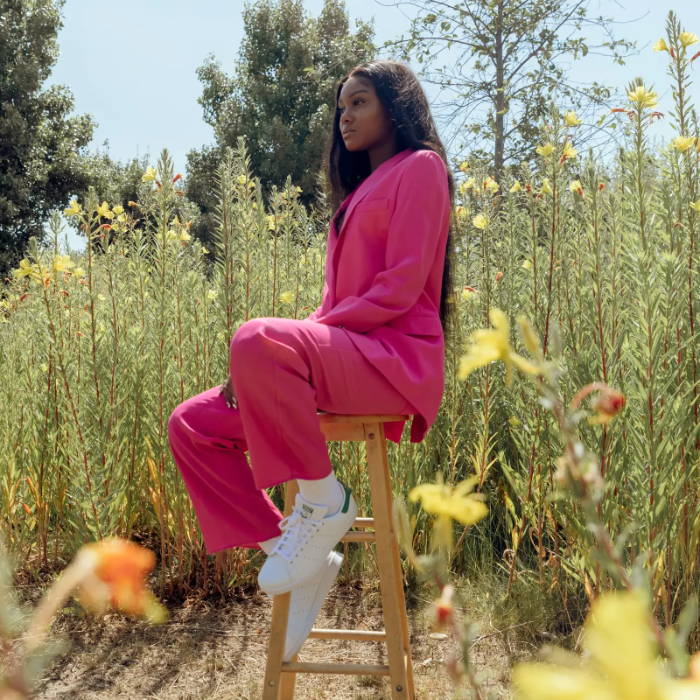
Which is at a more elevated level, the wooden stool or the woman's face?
the woman's face

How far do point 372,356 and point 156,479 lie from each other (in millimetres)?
1443

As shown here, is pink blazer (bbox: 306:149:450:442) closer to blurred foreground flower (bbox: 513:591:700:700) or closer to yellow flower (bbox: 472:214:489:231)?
yellow flower (bbox: 472:214:489:231)

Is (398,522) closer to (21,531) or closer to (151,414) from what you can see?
(151,414)

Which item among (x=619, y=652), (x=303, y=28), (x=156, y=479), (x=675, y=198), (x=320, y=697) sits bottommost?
Answer: (x=320, y=697)

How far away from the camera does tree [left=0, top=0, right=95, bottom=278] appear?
11.5 meters

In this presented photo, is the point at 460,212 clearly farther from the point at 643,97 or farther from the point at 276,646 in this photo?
Answer: the point at 276,646

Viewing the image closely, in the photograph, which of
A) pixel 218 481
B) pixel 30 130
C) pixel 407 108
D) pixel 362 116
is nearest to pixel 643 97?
pixel 407 108

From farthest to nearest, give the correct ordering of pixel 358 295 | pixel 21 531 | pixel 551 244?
pixel 21 531, pixel 551 244, pixel 358 295

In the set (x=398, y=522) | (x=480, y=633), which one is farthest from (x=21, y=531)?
(x=398, y=522)

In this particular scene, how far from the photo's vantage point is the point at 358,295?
1.96 metres

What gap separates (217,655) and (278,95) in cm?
1413

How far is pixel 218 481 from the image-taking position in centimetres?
188

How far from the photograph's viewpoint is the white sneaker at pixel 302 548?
1.68 meters

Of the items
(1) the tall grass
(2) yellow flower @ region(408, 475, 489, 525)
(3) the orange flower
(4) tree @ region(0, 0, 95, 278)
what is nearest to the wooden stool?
(1) the tall grass
